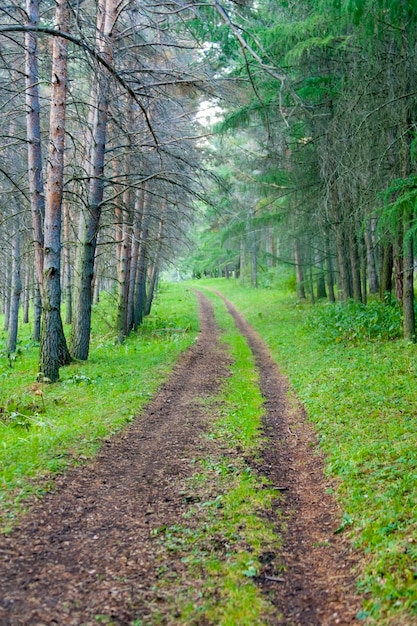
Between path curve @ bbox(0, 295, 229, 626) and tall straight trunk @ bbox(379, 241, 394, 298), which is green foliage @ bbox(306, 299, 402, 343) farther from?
path curve @ bbox(0, 295, 229, 626)

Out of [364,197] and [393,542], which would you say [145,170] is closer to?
[364,197]

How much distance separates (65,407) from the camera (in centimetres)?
891

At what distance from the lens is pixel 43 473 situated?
19.3ft

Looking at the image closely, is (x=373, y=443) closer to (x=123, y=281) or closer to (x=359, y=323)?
(x=359, y=323)

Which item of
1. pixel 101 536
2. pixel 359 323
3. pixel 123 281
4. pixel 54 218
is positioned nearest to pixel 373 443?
pixel 101 536

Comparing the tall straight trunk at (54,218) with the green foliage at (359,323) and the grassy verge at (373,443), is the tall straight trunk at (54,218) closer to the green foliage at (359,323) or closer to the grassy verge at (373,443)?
the grassy verge at (373,443)

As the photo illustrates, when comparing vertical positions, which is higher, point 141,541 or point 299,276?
point 299,276

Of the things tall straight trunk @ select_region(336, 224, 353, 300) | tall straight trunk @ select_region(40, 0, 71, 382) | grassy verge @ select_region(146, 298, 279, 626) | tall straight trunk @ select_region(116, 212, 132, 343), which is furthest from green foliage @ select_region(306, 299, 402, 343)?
tall straight trunk @ select_region(40, 0, 71, 382)

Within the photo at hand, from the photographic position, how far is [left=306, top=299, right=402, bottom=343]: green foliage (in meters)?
14.3

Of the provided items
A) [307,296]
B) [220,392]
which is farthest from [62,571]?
[307,296]

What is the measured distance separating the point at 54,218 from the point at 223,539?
8.00 metres

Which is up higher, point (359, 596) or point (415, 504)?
point (415, 504)

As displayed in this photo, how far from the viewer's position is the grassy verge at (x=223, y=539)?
12.3ft

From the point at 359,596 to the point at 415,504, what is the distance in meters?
1.37
